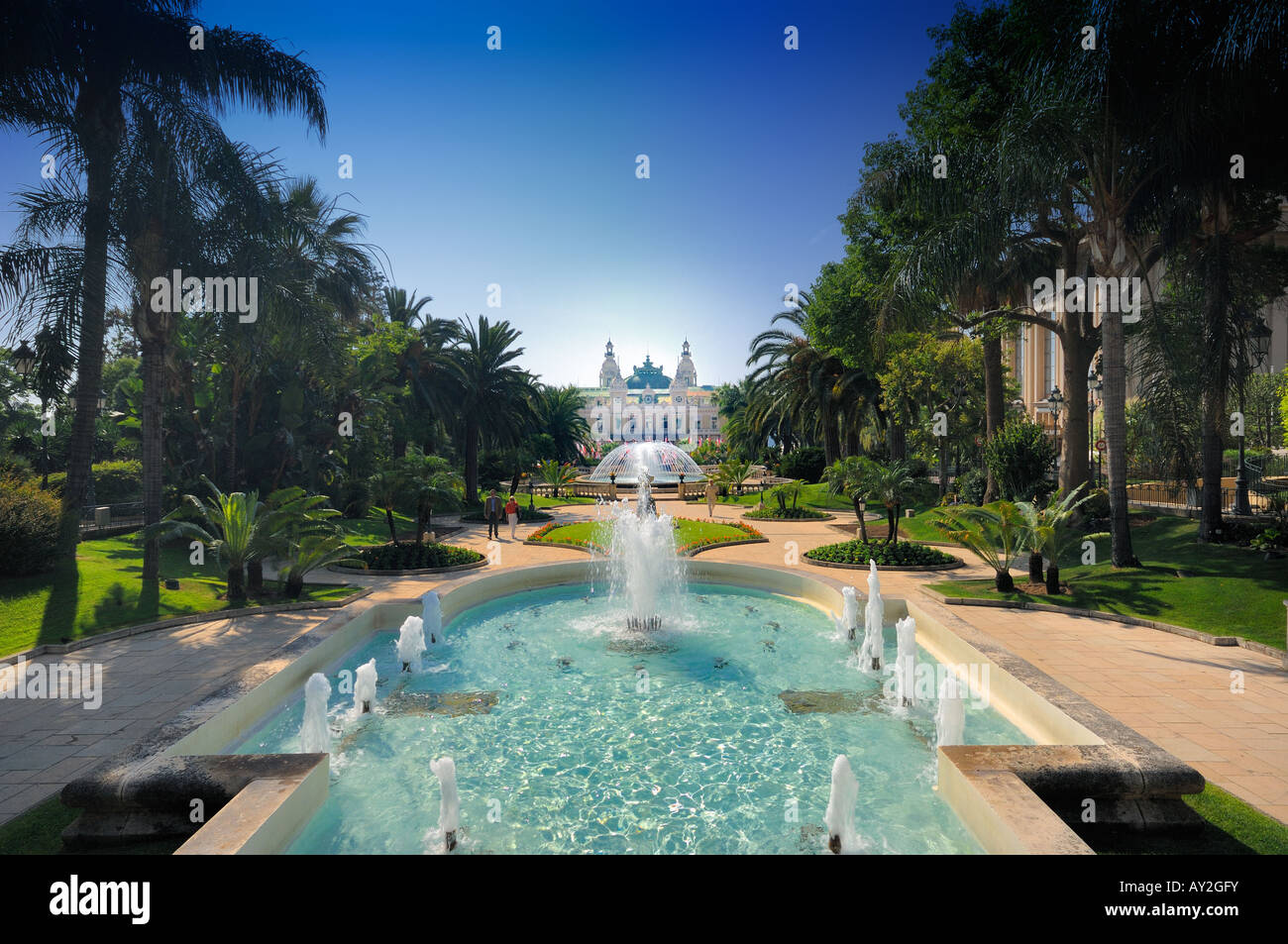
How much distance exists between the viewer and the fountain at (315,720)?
605 cm

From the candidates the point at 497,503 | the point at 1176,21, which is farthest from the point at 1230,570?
the point at 497,503

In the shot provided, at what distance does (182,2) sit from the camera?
11.7 metres

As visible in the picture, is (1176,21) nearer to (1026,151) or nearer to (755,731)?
(1026,151)

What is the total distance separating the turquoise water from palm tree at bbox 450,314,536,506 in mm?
18946

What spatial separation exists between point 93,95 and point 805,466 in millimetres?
31108

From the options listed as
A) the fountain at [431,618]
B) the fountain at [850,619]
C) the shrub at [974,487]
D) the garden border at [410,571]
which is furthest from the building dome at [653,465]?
the fountain at [850,619]

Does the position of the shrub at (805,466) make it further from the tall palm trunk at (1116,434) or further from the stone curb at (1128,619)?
the stone curb at (1128,619)

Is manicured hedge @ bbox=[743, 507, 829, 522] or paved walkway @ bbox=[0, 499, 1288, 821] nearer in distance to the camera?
paved walkway @ bbox=[0, 499, 1288, 821]

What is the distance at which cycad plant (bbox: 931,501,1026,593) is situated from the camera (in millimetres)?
11625

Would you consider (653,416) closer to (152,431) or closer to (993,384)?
(993,384)

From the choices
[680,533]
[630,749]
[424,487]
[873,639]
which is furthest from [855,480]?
[630,749]

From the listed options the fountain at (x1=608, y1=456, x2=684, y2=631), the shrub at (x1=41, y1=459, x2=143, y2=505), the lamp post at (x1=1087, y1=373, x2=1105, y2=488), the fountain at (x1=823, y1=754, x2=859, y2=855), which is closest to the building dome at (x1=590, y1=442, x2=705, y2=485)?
the lamp post at (x1=1087, y1=373, x2=1105, y2=488)

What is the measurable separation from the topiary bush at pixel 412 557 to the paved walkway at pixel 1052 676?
3.72m

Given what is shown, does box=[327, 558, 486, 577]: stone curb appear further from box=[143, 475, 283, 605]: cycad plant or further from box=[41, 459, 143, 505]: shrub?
box=[41, 459, 143, 505]: shrub
